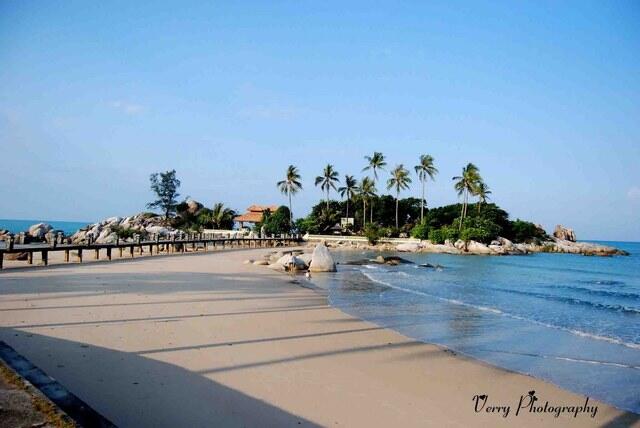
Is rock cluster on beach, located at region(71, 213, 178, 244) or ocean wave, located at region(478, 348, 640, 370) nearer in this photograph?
ocean wave, located at region(478, 348, 640, 370)

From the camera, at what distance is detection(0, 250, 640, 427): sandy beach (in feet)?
17.9

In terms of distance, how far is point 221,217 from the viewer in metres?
67.9

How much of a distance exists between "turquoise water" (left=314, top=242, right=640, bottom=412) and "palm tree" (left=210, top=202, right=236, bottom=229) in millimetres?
45174

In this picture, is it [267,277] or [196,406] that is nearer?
[196,406]

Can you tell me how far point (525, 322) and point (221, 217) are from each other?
5800 cm

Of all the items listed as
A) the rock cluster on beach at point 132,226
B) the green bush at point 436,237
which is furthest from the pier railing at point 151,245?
the green bush at point 436,237

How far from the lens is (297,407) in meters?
5.60

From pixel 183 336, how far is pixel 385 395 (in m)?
4.26

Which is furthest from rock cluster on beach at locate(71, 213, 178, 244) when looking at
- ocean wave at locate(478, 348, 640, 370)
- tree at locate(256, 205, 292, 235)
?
ocean wave at locate(478, 348, 640, 370)

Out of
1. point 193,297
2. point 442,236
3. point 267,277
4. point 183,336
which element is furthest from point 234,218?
point 183,336

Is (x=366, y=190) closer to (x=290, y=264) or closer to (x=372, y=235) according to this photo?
(x=372, y=235)

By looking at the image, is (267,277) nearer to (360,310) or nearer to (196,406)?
(360,310)

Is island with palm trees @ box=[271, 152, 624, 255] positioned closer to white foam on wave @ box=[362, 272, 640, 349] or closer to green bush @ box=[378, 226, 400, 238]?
green bush @ box=[378, 226, 400, 238]

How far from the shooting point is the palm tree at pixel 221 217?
6781 centimetres
